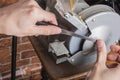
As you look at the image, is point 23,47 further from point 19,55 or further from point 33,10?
point 33,10

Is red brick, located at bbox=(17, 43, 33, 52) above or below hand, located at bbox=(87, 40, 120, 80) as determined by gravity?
below

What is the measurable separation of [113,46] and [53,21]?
0.66 feet

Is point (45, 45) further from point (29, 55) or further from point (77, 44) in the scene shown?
point (29, 55)

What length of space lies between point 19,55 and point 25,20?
0.73 metres

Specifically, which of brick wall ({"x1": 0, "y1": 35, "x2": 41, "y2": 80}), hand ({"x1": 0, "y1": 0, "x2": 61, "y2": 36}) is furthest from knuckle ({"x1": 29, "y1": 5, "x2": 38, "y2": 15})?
brick wall ({"x1": 0, "y1": 35, "x2": 41, "y2": 80})

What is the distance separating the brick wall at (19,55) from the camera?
4.49 feet

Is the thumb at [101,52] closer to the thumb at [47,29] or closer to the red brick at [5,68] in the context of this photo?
the thumb at [47,29]

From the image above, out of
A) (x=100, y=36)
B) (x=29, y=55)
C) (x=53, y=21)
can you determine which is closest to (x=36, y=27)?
(x=53, y=21)

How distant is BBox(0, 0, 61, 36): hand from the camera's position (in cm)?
74

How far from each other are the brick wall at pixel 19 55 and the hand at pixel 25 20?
57cm

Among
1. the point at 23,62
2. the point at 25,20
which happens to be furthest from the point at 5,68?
the point at 25,20

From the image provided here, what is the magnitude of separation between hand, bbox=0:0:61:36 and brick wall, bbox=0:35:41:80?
0.57 meters

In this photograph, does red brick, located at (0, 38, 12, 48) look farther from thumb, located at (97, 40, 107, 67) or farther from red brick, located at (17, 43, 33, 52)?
thumb, located at (97, 40, 107, 67)

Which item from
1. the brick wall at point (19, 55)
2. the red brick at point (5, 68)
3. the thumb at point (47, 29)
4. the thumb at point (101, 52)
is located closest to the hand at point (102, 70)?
the thumb at point (101, 52)
